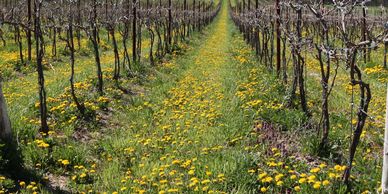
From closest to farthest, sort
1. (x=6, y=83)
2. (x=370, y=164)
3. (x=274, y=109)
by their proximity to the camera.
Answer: (x=370, y=164) < (x=274, y=109) < (x=6, y=83)

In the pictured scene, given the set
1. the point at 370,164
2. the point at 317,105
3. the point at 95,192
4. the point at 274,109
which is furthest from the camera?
the point at 317,105

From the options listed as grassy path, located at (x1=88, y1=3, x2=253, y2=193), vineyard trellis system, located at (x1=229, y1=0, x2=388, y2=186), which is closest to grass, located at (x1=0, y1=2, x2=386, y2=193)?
grassy path, located at (x1=88, y1=3, x2=253, y2=193)

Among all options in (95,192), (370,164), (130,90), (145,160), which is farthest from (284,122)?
(130,90)

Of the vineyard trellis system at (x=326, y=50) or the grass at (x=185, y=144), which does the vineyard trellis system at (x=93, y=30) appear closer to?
the grass at (x=185, y=144)

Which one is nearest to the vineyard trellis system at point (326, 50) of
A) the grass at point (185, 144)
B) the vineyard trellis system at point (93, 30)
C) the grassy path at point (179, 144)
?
the grass at point (185, 144)

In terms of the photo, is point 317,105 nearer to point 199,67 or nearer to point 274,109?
point 274,109

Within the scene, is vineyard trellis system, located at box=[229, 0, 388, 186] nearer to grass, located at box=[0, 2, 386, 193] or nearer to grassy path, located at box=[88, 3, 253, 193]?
grass, located at box=[0, 2, 386, 193]

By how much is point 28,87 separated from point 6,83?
159cm

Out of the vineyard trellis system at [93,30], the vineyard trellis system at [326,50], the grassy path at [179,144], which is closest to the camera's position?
the vineyard trellis system at [326,50]

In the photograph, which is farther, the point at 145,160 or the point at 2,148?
the point at 145,160

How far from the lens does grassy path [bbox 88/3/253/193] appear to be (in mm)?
5363

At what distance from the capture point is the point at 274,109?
7.99 metres

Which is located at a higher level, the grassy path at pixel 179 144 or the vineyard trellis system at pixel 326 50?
the vineyard trellis system at pixel 326 50

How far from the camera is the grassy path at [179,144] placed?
5.36 meters
